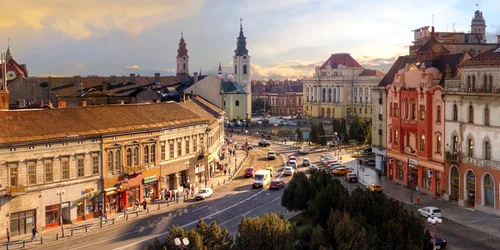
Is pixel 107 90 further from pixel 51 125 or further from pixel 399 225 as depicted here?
pixel 399 225

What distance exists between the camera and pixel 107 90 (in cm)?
8994

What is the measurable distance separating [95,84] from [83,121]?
45.3m

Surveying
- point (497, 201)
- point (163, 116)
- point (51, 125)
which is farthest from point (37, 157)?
point (497, 201)

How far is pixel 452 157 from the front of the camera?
52406mm

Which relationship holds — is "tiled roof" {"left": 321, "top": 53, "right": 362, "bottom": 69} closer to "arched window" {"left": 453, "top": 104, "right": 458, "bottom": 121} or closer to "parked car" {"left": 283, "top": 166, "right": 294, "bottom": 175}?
"parked car" {"left": 283, "top": 166, "right": 294, "bottom": 175}

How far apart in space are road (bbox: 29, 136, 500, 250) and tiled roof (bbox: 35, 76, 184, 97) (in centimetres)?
3378

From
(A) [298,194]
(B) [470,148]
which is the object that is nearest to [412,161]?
(B) [470,148]

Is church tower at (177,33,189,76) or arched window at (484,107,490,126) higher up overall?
church tower at (177,33,189,76)

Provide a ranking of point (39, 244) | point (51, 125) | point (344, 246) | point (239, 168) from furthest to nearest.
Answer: point (239, 168), point (51, 125), point (39, 244), point (344, 246)

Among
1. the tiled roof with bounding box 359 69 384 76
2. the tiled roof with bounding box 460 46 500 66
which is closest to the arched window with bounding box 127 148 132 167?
the tiled roof with bounding box 460 46 500 66

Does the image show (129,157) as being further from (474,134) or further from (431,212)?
(474,134)

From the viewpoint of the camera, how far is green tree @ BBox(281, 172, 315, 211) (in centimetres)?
4338

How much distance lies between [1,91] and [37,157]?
12.8m

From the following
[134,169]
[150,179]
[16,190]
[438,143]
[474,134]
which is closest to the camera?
[16,190]
